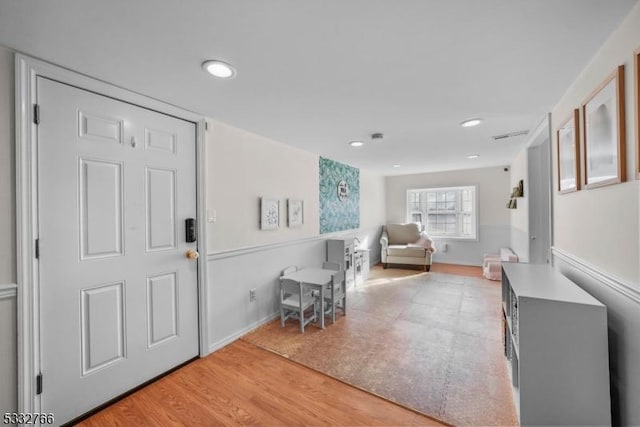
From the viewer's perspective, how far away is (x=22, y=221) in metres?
1.38

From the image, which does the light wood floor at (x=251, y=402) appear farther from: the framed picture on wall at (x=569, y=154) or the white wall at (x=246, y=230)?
the framed picture on wall at (x=569, y=154)

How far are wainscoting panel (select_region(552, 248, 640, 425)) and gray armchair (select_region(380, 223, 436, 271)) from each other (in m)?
3.83

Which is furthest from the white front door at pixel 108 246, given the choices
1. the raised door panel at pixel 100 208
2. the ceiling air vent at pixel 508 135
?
the ceiling air vent at pixel 508 135

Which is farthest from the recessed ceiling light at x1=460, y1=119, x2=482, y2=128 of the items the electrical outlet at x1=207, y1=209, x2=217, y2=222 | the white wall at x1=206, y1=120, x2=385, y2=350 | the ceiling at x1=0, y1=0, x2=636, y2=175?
the electrical outlet at x1=207, y1=209, x2=217, y2=222

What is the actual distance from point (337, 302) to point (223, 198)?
6.38 feet

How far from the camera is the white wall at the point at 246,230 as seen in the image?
2422 millimetres

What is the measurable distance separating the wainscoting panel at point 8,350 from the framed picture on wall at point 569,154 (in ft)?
11.4

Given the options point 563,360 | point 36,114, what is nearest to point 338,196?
point 563,360

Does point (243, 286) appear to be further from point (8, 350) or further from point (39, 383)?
point (8, 350)

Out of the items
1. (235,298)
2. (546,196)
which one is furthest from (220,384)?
(546,196)

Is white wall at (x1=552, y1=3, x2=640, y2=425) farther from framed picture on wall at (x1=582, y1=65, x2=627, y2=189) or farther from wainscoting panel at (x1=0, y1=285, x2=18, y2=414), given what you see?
wainscoting panel at (x1=0, y1=285, x2=18, y2=414)

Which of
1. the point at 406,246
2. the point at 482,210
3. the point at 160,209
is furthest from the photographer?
the point at 482,210

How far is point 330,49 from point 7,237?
79.6 inches

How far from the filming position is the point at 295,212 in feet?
11.2
